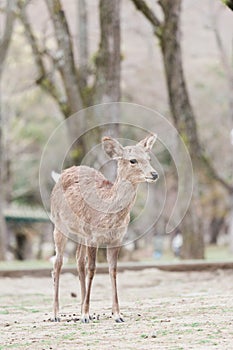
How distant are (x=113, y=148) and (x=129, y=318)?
5.53 feet

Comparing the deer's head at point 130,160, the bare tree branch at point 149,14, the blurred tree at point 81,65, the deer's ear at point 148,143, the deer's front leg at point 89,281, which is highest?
the bare tree branch at point 149,14

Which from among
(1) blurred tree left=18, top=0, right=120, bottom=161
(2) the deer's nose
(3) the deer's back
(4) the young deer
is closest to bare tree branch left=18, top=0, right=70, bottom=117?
(1) blurred tree left=18, top=0, right=120, bottom=161

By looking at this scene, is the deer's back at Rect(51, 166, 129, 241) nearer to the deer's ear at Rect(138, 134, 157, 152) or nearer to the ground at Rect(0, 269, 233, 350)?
the deer's ear at Rect(138, 134, 157, 152)

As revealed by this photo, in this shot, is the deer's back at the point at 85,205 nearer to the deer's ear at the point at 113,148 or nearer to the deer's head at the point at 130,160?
the deer's head at the point at 130,160

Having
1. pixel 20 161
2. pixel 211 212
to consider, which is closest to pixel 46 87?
pixel 20 161

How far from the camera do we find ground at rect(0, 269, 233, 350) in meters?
7.19

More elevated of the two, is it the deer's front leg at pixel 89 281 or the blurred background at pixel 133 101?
the blurred background at pixel 133 101

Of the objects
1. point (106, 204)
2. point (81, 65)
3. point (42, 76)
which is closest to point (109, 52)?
point (81, 65)

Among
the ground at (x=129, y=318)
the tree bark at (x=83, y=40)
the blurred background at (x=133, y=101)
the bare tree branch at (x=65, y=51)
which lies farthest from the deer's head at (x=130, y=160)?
the blurred background at (x=133, y=101)

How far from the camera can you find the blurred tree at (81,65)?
19641mm

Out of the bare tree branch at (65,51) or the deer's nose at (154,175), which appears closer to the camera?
A: the deer's nose at (154,175)

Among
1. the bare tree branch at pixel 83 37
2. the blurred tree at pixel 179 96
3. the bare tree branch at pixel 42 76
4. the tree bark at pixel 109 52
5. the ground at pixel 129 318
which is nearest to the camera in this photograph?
the ground at pixel 129 318

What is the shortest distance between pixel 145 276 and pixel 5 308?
17.9ft

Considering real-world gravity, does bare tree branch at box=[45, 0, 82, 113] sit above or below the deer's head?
above
